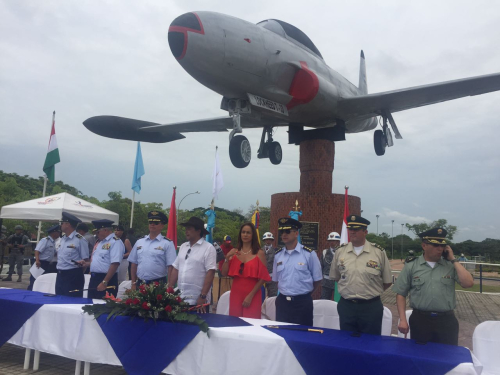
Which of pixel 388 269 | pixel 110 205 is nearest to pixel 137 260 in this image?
pixel 388 269

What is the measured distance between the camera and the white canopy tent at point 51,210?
415 inches

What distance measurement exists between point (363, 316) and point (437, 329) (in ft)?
2.12

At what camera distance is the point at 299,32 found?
9508 mm

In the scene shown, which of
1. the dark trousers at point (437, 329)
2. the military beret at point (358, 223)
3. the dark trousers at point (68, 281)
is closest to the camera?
the dark trousers at point (437, 329)

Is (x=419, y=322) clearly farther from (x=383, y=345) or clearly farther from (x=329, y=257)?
(x=329, y=257)

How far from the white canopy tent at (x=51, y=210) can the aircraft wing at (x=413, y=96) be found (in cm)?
691

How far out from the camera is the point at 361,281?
4012 millimetres

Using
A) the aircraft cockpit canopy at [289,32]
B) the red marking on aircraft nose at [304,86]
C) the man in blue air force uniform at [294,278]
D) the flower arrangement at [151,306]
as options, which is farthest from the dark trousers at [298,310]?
the aircraft cockpit canopy at [289,32]

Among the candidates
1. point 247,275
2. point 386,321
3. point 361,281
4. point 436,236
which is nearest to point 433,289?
point 436,236

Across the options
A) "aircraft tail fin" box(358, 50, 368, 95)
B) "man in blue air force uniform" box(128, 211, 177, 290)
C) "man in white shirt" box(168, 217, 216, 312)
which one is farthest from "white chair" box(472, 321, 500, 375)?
"aircraft tail fin" box(358, 50, 368, 95)

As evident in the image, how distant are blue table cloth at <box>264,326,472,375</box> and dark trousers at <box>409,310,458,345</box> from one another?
0.30m

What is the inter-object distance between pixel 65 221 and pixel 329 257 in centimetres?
456

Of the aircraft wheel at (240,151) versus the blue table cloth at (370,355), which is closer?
the blue table cloth at (370,355)

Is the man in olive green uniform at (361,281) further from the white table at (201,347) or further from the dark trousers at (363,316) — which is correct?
the white table at (201,347)
